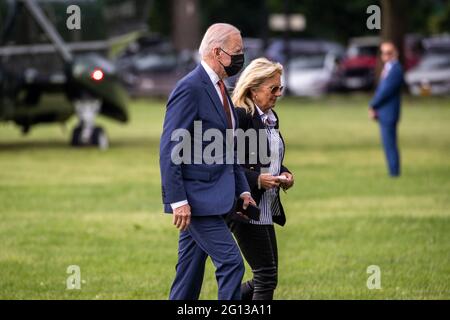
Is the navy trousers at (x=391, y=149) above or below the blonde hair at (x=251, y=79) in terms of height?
below

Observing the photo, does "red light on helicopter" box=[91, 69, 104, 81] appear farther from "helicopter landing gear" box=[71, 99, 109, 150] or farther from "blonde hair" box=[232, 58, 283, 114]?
"blonde hair" box=[232, 58, 283, 114]

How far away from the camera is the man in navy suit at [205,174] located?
7.04 m

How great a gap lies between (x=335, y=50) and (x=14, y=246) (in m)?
42.3

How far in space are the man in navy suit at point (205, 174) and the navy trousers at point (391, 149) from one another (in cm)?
1148

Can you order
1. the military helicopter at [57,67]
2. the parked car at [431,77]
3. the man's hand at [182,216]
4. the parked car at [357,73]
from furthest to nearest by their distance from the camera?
1. the parked car at [357,73]
2. the parked car at [431,77]
3. the military helicopter at [57,67]
4. the man's hand at [182,216]

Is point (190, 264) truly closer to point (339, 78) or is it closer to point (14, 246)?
point (14, 246)

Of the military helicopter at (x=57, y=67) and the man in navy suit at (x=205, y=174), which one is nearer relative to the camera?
the man in navy suit at (x=205, y=174)

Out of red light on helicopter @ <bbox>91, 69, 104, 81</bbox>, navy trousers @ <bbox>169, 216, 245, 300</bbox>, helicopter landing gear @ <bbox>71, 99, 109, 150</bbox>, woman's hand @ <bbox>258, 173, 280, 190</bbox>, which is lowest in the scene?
helicopter landing gear @ <bbox>71, 99, 109, 150</bbox>

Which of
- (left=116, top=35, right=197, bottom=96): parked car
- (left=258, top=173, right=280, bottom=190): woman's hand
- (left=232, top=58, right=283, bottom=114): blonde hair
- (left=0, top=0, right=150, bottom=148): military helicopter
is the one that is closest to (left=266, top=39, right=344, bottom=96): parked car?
(left=116, top=35, right=197, bottom=96): parked car

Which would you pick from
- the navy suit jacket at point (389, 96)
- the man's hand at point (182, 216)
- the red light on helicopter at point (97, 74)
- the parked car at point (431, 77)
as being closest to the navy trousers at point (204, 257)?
the man's hand at point (182, 216)

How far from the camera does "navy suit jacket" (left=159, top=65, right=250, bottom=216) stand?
7031mm

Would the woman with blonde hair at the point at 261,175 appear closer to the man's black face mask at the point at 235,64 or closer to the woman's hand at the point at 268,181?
the woman's hand at the point at 268,181

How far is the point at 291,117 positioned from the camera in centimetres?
3519

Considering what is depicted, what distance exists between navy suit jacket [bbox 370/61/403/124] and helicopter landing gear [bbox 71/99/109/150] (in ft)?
22.5
